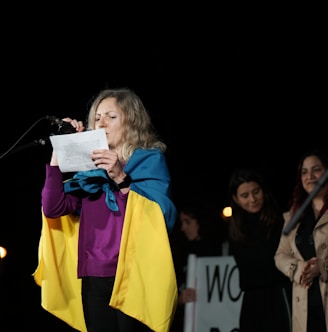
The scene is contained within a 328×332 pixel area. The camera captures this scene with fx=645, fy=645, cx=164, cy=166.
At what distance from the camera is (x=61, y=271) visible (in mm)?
2574

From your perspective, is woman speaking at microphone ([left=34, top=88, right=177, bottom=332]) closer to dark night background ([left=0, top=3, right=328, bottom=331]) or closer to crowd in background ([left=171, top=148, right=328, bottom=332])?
crowd in background ([left=171, top=148, right=328, bottom=332])

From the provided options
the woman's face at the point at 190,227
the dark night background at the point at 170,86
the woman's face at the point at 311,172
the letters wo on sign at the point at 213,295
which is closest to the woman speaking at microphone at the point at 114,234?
the woman's face at the point at 311,172

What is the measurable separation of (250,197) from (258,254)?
0.38 meters

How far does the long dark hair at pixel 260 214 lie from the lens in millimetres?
3775

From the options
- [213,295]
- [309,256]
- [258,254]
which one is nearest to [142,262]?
[309,256]

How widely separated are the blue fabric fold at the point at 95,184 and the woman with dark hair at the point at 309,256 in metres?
1.08

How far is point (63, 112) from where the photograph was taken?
15.5 ft

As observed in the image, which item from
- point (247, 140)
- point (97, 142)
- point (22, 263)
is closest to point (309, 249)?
point (97, 142)

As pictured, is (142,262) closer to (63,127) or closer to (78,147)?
(78,147)

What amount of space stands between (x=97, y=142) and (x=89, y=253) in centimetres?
42

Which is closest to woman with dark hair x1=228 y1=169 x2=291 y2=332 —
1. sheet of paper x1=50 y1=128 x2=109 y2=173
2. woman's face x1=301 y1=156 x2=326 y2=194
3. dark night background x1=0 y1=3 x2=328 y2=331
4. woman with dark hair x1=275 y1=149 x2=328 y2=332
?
→ woman with dark hair x1=275 y1=149 x2=328 y2=332

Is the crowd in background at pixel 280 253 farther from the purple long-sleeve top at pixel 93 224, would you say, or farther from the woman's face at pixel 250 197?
the purple long-sleeve top at pixel 93 224

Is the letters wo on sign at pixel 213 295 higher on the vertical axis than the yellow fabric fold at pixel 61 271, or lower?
lower

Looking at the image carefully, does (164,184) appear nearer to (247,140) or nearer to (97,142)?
(97,142)
